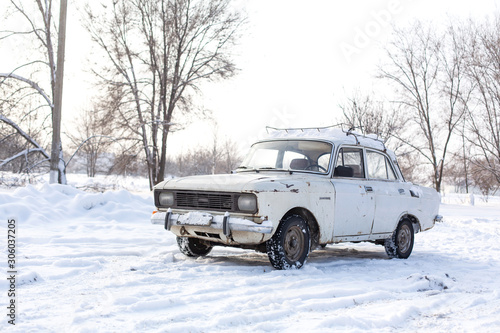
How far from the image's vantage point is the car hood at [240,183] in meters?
5.64

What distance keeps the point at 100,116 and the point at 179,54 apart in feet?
17.5

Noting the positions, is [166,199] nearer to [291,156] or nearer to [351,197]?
[291,156]

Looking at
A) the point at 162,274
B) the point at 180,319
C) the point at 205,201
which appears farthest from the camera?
the point at 205,201

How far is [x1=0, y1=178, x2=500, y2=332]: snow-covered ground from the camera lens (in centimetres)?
373

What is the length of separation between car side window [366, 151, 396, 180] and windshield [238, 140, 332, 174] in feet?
3.30

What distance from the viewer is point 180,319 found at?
3736mm

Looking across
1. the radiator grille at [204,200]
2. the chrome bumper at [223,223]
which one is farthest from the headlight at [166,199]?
the chrome bumper at [223,223]

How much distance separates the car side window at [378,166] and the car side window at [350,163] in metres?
0.19

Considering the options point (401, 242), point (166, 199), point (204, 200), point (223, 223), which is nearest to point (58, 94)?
point (166, 199)

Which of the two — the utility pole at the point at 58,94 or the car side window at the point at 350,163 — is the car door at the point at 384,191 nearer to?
the car side window at the point at 350,163

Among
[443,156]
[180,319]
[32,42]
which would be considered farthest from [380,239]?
[443,156]

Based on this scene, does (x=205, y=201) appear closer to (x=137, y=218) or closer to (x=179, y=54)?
(x=137, y=218)

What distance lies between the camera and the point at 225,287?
4.95 m

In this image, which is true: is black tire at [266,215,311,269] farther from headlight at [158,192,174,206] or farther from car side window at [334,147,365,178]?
headlight at [158,192,174,206]
